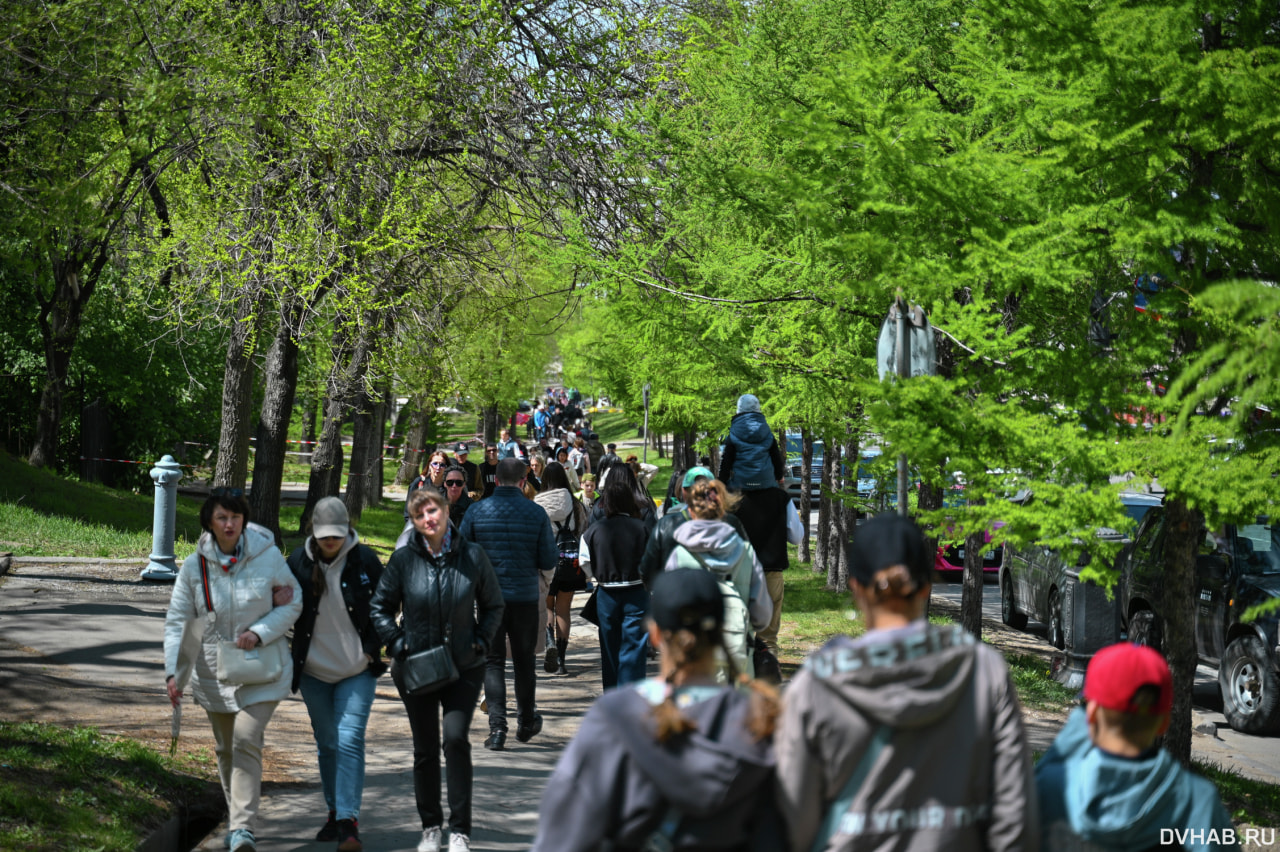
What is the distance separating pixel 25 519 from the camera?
16.4m

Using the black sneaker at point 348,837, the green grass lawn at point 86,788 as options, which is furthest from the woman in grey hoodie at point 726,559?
the green grass lawn at point 86,788

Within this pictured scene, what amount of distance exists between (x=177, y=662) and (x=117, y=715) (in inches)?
103

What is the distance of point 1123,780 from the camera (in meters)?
3.19

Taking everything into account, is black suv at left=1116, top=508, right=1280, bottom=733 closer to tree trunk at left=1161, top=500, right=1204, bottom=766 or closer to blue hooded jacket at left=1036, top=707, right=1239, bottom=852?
tree trunk at left=1161, top=500, right=1204, bottom=766

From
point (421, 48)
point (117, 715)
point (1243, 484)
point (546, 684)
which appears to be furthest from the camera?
point (421, 48)

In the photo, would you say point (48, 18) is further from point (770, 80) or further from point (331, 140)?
point (770, 80)

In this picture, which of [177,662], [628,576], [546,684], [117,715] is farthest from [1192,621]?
[117,715]

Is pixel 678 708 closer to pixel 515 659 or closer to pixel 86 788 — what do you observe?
pixel 86 788

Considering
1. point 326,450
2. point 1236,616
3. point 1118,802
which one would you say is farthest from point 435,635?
point 326,450

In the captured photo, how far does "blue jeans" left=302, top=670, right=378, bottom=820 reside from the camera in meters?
6.08

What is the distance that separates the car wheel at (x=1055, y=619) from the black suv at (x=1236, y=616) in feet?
8.13

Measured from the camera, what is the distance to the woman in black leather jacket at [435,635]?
602 centimetres

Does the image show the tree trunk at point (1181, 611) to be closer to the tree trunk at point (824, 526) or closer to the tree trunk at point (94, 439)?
the tree trunk at point (824, 526)

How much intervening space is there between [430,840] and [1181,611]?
16.6 ft
